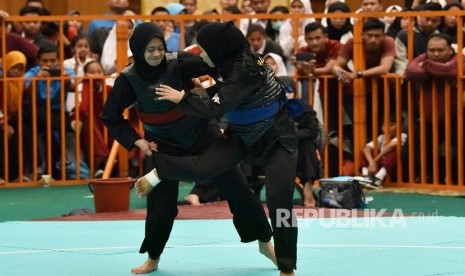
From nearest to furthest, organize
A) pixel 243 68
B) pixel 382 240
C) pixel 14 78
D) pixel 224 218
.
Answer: pixel 243 68
pixel 382 240
pixel 224 218
pixel 14 78

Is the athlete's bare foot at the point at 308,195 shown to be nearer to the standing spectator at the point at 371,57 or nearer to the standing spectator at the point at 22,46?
the standing spectator at the point at 371,57

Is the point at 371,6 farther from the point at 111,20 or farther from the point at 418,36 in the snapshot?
the point at 111,20

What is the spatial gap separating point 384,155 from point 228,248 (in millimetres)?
5054

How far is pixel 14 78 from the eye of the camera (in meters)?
14.6

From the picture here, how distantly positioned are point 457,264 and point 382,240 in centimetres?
136

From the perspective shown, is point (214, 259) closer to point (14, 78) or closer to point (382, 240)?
point (382, 240)

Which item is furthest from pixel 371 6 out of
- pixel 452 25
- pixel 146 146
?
pixel 146 146

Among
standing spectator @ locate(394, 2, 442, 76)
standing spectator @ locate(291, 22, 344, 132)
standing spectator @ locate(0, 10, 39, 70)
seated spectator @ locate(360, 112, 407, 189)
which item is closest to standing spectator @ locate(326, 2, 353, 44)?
standing spectator @ locate(291, 22, 344, 132)

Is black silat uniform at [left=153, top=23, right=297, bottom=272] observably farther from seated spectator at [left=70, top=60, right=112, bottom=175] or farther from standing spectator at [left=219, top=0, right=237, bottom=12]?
standing spectator at [left=219, top=0, right=237, bottom=12]

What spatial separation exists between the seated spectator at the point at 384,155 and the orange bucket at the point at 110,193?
3.33 m

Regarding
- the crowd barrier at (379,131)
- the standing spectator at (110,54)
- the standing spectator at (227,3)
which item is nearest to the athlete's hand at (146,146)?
the crowd barrier at (379,131)

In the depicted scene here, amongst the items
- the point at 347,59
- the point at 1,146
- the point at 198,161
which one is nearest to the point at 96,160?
the point at 1,146

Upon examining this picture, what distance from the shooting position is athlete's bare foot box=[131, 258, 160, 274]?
8297mm

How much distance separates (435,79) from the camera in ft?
44.8
